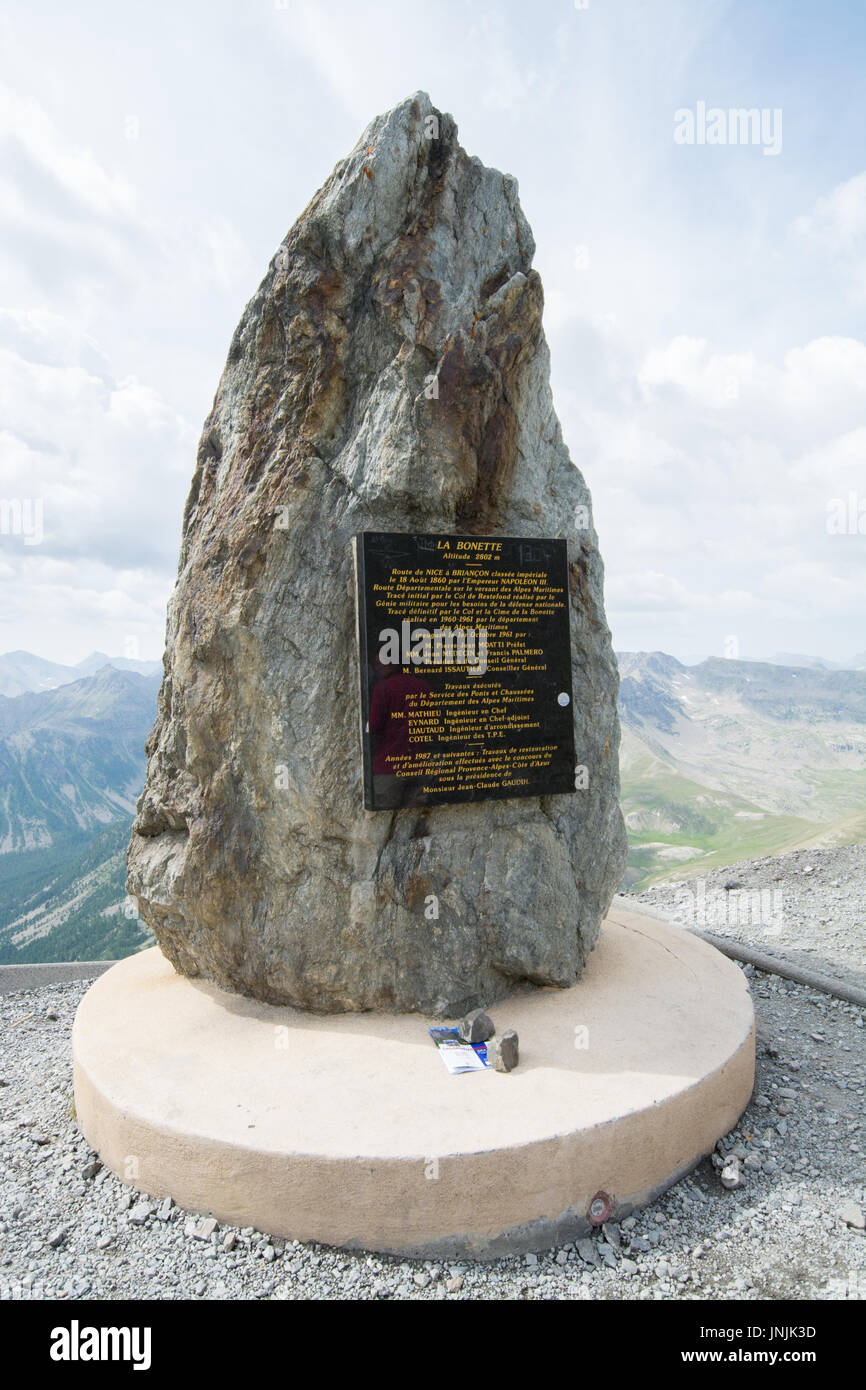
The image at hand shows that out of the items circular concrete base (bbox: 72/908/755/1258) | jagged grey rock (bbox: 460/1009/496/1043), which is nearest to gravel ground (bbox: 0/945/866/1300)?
circular concrete base (bbox: 72/908/755/1258)

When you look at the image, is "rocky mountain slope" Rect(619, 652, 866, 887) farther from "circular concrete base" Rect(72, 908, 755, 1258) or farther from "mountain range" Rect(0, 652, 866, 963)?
"circular concrete base" Rect(72, 908, 755, 1258)

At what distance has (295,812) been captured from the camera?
5508 millimetres

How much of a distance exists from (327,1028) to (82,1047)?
1805 mm

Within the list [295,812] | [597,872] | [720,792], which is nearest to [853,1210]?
[597,872]

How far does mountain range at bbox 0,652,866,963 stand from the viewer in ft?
252

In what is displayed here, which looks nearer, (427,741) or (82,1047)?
(82,1047)

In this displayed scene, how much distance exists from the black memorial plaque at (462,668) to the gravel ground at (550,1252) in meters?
2.81

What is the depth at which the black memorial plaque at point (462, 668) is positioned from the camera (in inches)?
215

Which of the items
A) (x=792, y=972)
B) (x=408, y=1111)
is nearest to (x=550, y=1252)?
(x=408, y=1111)

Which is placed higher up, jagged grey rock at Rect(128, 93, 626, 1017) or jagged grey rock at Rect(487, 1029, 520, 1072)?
jagged grey rock at Rect(128, 93, 626, 1017)

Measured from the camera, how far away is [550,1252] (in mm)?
3963

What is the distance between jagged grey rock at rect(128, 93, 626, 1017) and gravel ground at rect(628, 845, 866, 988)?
15.2 feet

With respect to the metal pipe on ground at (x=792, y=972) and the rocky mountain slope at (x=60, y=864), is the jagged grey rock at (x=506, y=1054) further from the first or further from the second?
the rocky mountain slope at (x=60, y=864)
